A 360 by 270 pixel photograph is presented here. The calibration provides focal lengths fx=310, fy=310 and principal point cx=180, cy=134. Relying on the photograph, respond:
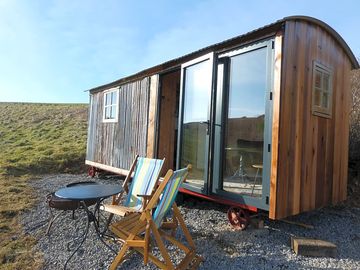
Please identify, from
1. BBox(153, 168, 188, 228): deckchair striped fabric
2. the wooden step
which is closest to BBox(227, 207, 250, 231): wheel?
the wooden step

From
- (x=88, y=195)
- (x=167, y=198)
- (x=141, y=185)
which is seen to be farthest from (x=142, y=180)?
(x=167, y=198)

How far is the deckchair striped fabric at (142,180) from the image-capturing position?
3707 mm

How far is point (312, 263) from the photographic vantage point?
9.86 ft

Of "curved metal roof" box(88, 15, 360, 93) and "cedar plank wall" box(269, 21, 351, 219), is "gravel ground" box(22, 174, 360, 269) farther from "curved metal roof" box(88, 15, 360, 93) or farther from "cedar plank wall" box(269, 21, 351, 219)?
"curved metal roof" box(88, 15, 360, 93)

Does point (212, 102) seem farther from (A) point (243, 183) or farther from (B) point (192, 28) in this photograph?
(B) point (192, 28)

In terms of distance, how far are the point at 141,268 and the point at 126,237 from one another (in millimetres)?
338

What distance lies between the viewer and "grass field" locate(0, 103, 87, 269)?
134 inches

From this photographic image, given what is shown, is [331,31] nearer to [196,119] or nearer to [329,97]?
[329,97]

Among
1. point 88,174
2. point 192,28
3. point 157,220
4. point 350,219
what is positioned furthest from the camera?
point 88,174

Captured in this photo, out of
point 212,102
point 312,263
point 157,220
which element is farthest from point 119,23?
point 312,263

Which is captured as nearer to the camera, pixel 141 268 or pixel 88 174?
pixel 141 268

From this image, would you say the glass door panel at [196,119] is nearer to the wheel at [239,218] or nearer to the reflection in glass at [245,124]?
the reflection in glass at [245,124]

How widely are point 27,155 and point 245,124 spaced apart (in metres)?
8.98

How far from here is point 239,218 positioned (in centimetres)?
391
